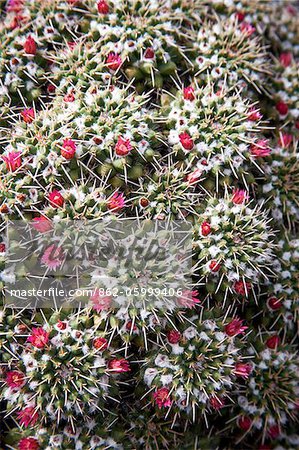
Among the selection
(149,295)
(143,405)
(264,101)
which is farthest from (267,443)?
(264,101)

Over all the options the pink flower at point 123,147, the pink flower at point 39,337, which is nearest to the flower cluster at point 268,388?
the pink flower at point 39,337

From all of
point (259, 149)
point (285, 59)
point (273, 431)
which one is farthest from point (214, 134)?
point (273, 431)

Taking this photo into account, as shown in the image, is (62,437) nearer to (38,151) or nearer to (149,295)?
(149,295)

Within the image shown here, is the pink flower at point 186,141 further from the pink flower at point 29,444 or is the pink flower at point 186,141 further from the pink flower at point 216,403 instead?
the pink flower at point 29,444

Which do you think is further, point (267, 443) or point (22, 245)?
point (267, 443)

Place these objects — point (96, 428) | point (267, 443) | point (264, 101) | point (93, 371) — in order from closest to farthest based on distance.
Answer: point (93, 371) → point (96, 428) → point (267, 443) → point (264, 101)
